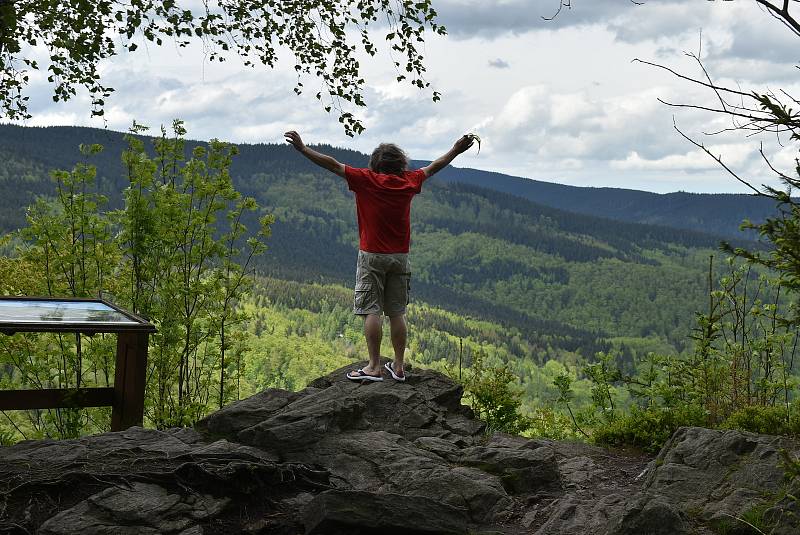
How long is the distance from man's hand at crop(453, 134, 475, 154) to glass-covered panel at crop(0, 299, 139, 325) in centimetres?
302

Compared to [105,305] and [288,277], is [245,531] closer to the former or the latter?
[105,305]

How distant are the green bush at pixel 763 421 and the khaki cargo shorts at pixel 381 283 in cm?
310

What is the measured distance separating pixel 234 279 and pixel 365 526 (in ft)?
17.2

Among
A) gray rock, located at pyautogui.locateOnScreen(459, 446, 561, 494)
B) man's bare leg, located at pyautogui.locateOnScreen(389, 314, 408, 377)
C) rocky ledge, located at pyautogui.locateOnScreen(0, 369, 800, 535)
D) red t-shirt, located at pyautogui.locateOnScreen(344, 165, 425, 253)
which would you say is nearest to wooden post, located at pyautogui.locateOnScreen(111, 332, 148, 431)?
rocky ledge, located at pyautogui.locateOnScreen(0, 369, 800, 535)

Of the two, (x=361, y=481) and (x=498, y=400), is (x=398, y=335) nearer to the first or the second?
(x=498, y=400)

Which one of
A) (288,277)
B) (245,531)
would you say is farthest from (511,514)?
(288,277)

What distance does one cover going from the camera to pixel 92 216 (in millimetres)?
8773

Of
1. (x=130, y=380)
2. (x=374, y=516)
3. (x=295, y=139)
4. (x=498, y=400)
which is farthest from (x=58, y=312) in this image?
(x=498, y=400)

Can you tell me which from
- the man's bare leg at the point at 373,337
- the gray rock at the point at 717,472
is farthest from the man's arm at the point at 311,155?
the gray rock at the point at 717,472

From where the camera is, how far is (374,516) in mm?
4340

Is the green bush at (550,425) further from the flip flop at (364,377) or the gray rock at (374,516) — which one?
the gray rock at (374,516)

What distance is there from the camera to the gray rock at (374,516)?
431 cm

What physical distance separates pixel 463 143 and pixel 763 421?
3.51m

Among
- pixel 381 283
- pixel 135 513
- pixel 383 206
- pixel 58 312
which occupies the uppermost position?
pixel 383 206
